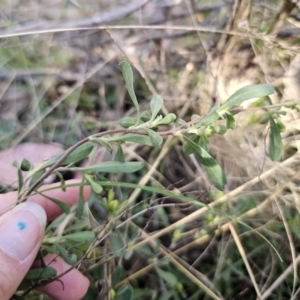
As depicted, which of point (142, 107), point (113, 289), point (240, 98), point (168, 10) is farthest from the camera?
point (168, 10)

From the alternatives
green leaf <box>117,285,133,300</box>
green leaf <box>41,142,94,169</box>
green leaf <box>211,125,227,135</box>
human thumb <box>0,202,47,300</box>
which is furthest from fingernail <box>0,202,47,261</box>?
green leaf <box>211,125,227,135</box>

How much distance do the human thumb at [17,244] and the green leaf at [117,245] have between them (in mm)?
173

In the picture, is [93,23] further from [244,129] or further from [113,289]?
[113,289]

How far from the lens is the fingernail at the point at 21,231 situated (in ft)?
2.79

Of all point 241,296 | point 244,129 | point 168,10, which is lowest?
point 241,296

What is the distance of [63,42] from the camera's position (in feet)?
5.46

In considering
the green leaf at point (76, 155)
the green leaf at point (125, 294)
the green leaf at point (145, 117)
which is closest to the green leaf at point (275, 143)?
the green leaf at point (145, 117)

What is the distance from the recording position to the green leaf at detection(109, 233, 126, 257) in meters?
Answer: 0.98

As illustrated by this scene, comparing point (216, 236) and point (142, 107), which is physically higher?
point (142, 107)

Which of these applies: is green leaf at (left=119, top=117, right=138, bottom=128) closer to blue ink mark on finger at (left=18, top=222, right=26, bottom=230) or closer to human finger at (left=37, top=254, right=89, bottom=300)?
blue ink mark on finger at (left=18, top=222, right=26, bottom=230)

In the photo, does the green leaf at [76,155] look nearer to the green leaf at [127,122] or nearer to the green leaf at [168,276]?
the green leaf at [127,122]

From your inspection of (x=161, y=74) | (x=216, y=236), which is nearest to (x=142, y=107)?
(x=161, y=74)

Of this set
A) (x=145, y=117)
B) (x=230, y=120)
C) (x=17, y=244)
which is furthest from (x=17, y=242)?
(x=230, y=120)

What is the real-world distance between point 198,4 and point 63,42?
50 centimetres
